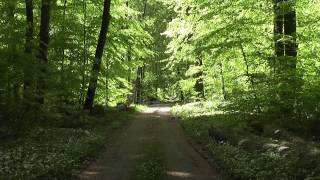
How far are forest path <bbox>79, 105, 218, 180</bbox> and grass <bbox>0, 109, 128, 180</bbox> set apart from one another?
0.52m

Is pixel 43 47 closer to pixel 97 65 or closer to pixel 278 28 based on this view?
pixel 97 65

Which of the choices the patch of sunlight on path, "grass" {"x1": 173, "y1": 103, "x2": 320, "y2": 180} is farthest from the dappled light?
the patch of sunlight on path

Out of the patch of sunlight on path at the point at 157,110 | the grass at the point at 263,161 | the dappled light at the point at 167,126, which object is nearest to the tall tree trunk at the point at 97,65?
the dappled light at the point at 167,126

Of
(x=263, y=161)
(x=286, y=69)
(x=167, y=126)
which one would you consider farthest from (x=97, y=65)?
(x=263, y=161)

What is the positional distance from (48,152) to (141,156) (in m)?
3.16

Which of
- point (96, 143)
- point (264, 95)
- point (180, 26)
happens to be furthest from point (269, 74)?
point (180, 26)

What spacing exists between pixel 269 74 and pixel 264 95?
1.20 metres

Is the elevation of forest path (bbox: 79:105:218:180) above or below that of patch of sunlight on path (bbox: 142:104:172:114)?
below

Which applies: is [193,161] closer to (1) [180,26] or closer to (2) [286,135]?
(2) [286,135]

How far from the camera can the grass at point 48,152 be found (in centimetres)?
1123

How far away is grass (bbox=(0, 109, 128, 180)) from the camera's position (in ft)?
36.8

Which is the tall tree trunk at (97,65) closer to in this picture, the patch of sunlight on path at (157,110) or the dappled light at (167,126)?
the dappled light at (167,126)

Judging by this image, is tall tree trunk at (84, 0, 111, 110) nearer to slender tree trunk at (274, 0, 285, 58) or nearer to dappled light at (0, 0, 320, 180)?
dappled light at (0, 0, 320, 180)

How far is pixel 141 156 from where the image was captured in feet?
46.7
